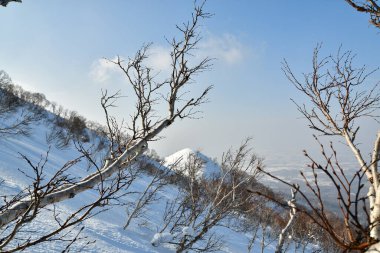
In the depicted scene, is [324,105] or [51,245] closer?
[324,105]

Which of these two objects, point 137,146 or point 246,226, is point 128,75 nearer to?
point 137,146

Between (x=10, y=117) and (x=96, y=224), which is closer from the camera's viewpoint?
(x=96, y=224)

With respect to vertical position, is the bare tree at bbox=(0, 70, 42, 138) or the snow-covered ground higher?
the bare tree at bbox=(0, 70, 42, 138)

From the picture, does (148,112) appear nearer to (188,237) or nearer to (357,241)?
(357,241)

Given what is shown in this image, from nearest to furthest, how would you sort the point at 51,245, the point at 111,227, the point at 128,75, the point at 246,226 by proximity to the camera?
the point at 128,75, the point at 51,245, the point at 111,227, the point at 246,226

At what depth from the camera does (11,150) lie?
2222 cm

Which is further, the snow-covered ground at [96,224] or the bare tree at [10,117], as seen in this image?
the bare tree at [10,117]

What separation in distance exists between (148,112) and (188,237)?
23.7 feet

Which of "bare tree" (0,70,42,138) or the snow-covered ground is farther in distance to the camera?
"bare tree" (0,70,42,138)

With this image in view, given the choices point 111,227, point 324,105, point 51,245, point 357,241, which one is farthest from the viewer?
point 111,227

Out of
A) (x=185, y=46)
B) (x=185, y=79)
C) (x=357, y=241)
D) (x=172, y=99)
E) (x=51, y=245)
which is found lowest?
(x=51, y=245)

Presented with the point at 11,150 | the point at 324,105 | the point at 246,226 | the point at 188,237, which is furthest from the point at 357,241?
the point at 246,226

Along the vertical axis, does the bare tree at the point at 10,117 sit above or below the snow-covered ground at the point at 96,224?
above

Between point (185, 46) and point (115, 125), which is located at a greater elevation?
point (185, 46)
